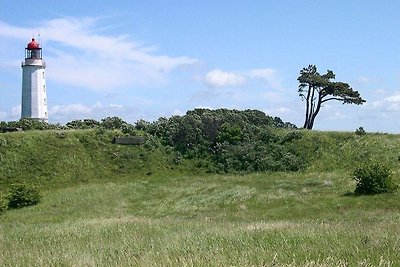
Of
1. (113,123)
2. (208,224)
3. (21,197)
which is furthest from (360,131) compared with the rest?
(208,224)

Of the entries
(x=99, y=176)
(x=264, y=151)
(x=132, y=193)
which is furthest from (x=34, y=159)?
(x=264, y=151)

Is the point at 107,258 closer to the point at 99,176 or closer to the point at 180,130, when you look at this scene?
the point at 99,176

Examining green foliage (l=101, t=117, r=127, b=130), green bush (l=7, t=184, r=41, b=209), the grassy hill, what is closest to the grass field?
the grassy hill

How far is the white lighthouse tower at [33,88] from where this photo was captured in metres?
75.4

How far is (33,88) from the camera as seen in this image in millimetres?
75500

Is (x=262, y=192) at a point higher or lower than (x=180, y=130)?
lower

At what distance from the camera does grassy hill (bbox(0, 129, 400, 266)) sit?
8352 millimetres

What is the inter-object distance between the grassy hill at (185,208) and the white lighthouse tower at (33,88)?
20922mm

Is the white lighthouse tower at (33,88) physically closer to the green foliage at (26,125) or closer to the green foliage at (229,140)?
the green foliage at (26,125)

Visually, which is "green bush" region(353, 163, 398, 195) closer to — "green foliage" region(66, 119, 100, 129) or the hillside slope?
the hillside slope

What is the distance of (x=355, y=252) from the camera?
8.05 meters

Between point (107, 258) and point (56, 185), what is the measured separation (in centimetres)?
3962

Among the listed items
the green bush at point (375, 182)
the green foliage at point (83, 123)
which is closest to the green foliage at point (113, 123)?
the green foliage at point (83, 123)

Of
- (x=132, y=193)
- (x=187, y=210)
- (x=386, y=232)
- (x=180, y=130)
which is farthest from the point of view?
(x=180, y=130)
